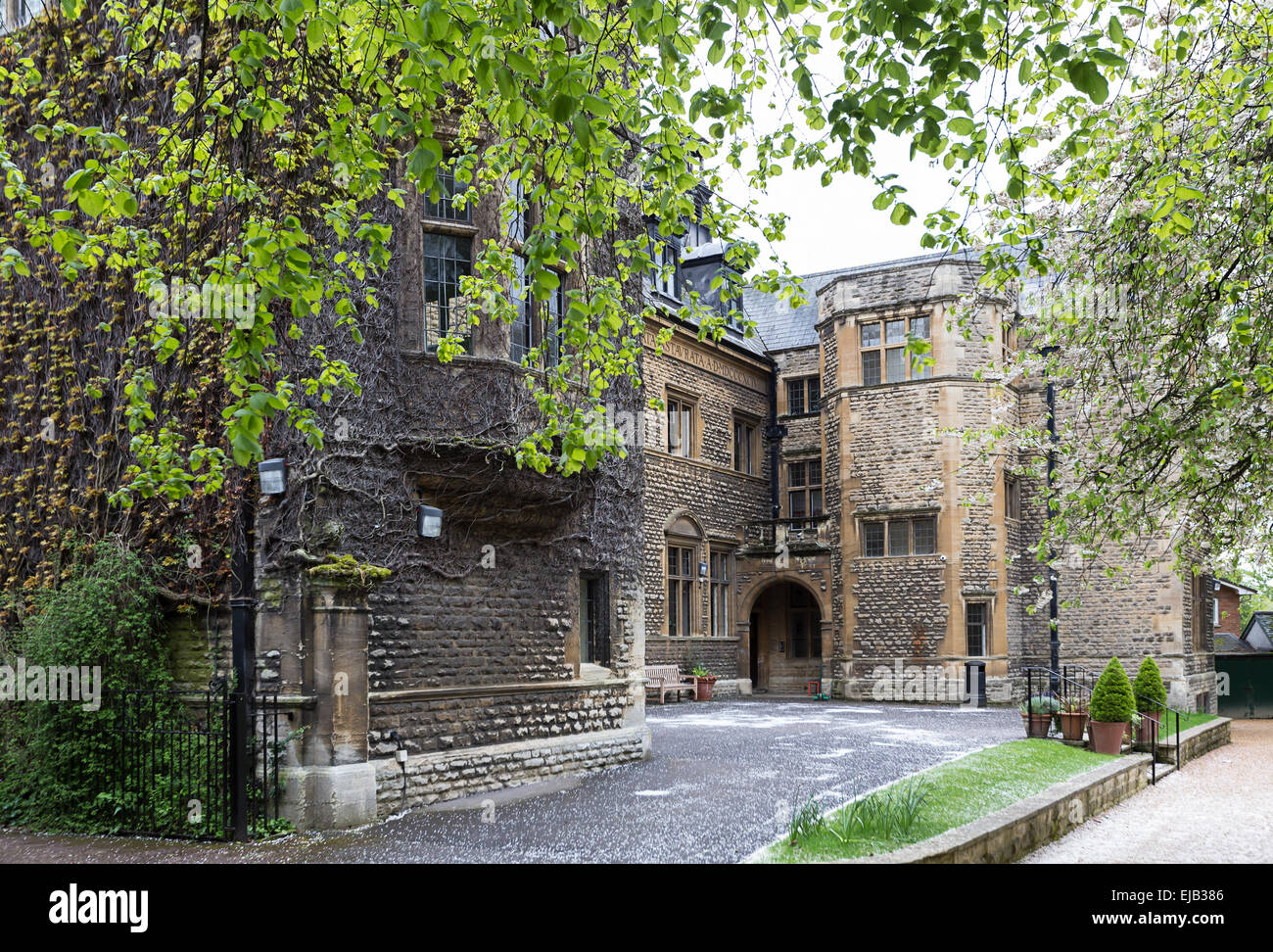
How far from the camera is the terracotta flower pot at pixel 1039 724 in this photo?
14.9 m

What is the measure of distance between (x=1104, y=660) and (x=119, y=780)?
22.1 metres

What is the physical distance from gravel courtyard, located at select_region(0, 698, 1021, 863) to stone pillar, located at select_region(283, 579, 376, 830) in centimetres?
29

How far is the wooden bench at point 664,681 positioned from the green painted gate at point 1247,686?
14159 mm

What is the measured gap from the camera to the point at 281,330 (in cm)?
955

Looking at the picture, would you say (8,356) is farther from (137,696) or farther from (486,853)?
(486,853)

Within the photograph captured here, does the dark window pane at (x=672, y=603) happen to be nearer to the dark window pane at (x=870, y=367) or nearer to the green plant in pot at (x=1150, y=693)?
the dark window pane at (x=870, y=367)

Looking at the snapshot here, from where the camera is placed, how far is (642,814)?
927 centimetres

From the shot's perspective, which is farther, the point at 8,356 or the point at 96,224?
the point at 8,356

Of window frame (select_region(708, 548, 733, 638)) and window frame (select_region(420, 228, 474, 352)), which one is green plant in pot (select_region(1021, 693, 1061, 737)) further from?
window frame (select_region(708, 548, 733, 638))

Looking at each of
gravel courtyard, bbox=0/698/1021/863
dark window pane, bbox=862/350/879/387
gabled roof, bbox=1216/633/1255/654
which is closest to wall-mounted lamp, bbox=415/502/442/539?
gravel courtyard, bbox=0/698/1021/863

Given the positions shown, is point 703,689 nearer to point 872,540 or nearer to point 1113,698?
point 872,540

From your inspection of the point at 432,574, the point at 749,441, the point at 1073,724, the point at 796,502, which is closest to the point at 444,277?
the point at 432,574

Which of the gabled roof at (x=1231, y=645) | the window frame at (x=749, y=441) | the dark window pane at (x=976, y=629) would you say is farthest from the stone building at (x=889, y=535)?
the gabled roof at (x=1231, y=645)

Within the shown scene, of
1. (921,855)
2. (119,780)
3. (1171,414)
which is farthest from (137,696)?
(1171,414)
